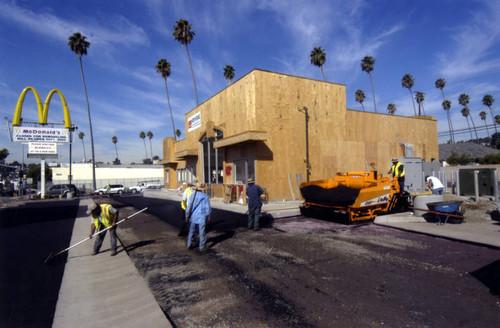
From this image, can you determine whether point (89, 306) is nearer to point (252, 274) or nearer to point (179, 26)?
point (252, 274)

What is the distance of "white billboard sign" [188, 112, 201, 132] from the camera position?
22109 millimetres

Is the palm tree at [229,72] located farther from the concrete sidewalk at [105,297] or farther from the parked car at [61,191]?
the concrete sidewalk at [105,297]

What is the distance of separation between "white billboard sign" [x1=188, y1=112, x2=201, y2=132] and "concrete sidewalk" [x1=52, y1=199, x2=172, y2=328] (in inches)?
653

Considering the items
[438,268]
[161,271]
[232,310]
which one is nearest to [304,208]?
[438,268]

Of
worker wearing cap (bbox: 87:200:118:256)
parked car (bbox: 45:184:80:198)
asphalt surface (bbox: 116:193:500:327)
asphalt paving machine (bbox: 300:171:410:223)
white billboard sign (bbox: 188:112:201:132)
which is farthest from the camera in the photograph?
parked car (bbox: 45:184:80:198)

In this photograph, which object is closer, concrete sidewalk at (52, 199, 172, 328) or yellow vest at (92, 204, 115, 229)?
concrete sidewalk at (52, 199, 172, 328)

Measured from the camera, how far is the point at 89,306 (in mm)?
4016

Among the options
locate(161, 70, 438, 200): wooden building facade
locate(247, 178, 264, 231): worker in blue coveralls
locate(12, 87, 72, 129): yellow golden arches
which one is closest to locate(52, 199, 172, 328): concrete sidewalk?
locate(247, 178, 264, 231): worker in blue coveralls

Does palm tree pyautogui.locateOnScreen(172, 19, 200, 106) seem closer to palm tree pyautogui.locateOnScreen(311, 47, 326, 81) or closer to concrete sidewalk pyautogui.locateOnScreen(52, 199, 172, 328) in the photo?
palm tree pyautogui.locateOnScreen(311, 47, 326, 81)

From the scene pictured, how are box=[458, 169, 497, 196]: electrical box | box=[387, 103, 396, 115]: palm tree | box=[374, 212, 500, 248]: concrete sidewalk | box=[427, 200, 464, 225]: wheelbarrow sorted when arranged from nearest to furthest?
box=[374, 212, 500, 248]: concrete sidewalk < box=[427, 200, 464, 225]: wheelbarrow < box=[458, 169, 497, 196]: electrical box < box=[387, 103, 396, 115]: palm tree

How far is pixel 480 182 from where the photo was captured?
13.4 metres

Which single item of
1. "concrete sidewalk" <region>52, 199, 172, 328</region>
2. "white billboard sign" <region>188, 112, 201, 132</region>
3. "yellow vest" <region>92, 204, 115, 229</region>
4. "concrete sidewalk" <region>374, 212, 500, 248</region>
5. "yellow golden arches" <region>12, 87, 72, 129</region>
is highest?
"yellow golden arches" <region>12, 87, 72, 129</region>

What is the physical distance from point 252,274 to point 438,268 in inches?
129

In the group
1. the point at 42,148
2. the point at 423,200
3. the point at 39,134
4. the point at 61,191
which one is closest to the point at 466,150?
the point at 423,200
